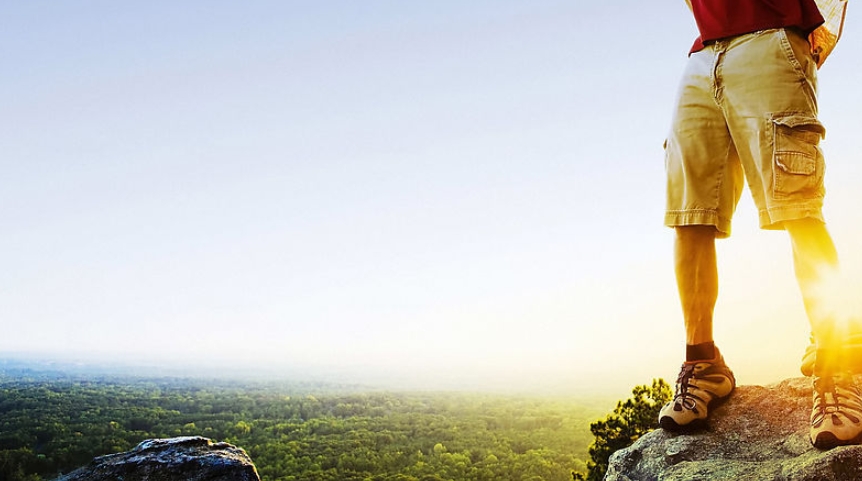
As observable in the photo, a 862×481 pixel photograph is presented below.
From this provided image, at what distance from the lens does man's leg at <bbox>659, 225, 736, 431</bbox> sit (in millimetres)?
3227

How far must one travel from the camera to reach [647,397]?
1162 cm

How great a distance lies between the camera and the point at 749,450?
2.93 meters

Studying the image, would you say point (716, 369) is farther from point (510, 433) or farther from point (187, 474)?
point (510, 433)

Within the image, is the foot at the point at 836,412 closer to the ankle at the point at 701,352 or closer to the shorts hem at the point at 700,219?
the ankle at the point at 701,352

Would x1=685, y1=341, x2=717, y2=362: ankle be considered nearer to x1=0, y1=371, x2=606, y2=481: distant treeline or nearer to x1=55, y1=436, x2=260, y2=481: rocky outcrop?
x1=55, y1=436, x2=260, y2=481: rocky outcrop

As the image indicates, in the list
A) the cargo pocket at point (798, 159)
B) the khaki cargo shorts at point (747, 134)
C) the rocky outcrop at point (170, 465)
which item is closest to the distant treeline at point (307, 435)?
the rocky outcrop at point (170, 465)

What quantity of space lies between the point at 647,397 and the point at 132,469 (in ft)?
36.6

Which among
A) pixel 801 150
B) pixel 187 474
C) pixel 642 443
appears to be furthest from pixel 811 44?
pixel 187 474

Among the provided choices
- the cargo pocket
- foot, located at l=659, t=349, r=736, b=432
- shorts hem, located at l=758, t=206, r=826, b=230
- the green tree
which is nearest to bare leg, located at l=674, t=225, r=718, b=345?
foot, located at l=659, t=349, r=736, b=432

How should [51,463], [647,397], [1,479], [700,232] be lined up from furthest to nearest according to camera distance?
1. [1,479]
2. [51,463]
3. [647,397]
4. [700,232]

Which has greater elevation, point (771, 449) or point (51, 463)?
point (771, 449)

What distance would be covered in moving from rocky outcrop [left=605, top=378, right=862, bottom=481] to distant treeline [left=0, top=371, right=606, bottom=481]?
32.3 m

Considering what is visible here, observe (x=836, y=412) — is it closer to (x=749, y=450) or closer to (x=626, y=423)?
(x=749, y=450)

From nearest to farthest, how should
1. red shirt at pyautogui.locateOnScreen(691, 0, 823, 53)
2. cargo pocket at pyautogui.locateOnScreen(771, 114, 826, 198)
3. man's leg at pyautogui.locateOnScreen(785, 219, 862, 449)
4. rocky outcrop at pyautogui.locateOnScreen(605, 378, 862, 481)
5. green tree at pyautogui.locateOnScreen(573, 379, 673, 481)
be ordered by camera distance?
rocky outcrop at pyautogui.locateOnScreen(605, 378, 862, 481) → man's leg at pyautogui.locateOnScreen(785, 219, 862, 449) → cargo pocket at pyautogui.locateOnScreen(771, 114, 826, 198) → red shirt at pyautogui.locateOnScreen(691, 0, 823, 53) → green tree at pyautogui.locateOnScreen(573, 379, 673, 481)
